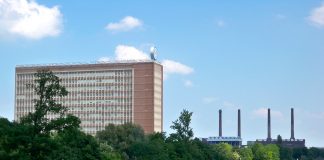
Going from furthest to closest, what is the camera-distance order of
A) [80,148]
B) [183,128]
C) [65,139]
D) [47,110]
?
[183,128] < [80,148] < [65,139] < [47,110]

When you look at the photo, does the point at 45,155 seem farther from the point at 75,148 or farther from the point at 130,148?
the point at 130,148

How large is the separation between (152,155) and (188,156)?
11.4 m

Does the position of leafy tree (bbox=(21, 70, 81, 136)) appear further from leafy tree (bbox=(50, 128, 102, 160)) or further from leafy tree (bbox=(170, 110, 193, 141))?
leafy tree (bbox=(170, 110, 193, 141))

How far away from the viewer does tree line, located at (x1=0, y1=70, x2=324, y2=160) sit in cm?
5359

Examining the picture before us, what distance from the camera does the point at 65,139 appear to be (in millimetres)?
72812

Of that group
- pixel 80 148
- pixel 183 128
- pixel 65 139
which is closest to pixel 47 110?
pixel 65 139

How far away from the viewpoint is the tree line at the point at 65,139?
176ft

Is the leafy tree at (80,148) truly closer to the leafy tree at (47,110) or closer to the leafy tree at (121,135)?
the leafy tree at (47,110)

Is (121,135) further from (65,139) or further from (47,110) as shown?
(47,110)

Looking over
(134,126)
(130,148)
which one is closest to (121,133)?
(134,126)

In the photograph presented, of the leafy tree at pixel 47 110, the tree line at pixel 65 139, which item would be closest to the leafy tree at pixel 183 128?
the tree line at pixel 65 139

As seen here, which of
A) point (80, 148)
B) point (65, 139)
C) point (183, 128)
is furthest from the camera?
point (183, 128)

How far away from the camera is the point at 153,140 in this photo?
409ft

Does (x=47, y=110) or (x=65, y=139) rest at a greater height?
(x=47, y=110)
